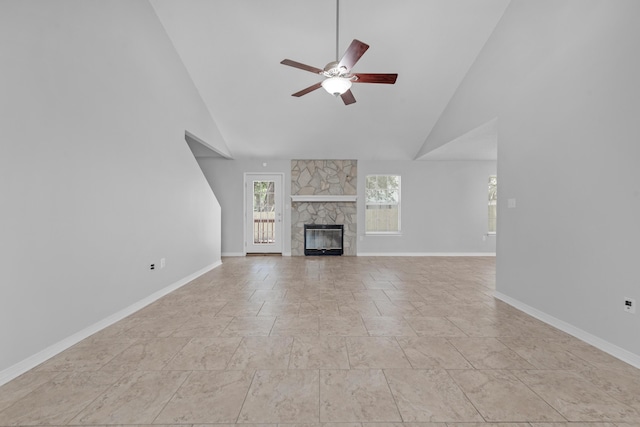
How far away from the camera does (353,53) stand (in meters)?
2.75

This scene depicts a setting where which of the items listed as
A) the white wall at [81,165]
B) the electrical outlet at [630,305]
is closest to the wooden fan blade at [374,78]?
the white wall at [81,165]

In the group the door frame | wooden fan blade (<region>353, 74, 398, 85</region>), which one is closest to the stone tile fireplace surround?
the door frame

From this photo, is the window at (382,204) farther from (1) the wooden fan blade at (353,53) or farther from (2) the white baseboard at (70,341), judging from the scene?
(2) the white baseboard at (70,341)

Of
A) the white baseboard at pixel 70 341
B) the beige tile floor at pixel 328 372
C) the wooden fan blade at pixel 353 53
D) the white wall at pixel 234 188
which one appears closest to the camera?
the beige tile floor at pixel 328 372

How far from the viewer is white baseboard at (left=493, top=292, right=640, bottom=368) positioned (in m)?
2.11

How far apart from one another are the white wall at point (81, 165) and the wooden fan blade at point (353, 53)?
222 cm

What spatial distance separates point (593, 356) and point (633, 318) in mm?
377

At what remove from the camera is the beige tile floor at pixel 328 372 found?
1.55 meters

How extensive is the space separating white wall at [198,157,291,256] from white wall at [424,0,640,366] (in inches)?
180

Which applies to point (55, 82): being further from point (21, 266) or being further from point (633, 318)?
point (633, 318)

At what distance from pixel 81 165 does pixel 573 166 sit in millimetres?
4159

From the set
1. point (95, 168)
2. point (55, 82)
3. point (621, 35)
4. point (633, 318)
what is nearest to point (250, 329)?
point (95, 168)

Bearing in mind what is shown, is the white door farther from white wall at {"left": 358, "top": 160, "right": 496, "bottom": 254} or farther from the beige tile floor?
the beige tile floor

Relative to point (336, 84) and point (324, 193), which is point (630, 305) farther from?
point (324, 193)
